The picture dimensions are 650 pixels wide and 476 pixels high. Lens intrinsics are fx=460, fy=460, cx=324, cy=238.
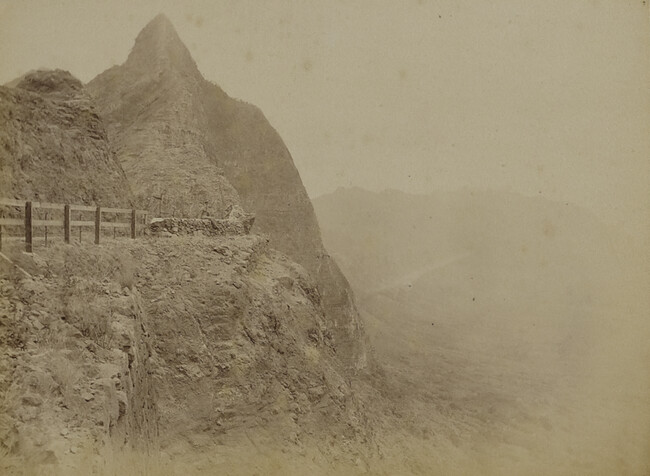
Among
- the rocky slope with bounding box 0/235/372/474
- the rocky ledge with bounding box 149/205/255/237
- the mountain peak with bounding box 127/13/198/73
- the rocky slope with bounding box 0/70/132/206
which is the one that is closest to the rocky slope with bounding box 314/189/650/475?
the rocky slope with bounding box 0/235/372/474

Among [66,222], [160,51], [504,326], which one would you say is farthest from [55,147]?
[504,326]

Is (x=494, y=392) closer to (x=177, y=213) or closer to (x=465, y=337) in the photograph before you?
(x=465, y=337)

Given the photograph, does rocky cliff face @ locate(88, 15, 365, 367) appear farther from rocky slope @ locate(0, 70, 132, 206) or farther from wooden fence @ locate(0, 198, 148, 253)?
wooden fence @ locate(0, 198, 148, 253)

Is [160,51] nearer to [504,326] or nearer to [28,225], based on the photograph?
[28,225]

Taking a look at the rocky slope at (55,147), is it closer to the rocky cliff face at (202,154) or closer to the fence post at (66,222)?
the fence post at (66,222)

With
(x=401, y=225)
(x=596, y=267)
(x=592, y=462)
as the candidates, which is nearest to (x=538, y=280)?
(x=596, y=267)

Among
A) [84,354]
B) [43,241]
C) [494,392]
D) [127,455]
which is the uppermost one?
[43,241]
